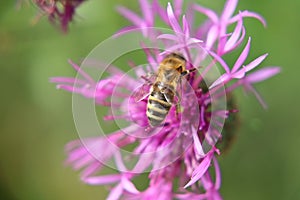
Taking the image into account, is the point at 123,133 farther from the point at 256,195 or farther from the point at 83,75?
the point at 256,195

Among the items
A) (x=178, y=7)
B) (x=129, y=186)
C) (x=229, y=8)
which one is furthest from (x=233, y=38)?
(x=129, y=186)

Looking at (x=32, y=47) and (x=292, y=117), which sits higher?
(x=32, y=47)

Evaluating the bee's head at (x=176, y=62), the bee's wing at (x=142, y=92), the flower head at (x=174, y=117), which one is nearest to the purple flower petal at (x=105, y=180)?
the flower head at (x=174, y=117)

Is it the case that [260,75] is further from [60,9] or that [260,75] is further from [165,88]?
[60,9]

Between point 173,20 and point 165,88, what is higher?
point 173,20

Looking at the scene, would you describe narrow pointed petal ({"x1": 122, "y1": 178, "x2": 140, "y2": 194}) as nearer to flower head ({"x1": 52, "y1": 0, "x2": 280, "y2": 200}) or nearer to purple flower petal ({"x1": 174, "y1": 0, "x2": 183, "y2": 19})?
flower head ({"x1": 52, "y1": 0, "x2": 280, "y2": 200})

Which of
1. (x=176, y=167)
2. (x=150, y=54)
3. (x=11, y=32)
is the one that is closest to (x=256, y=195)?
(x=176, y=167)
